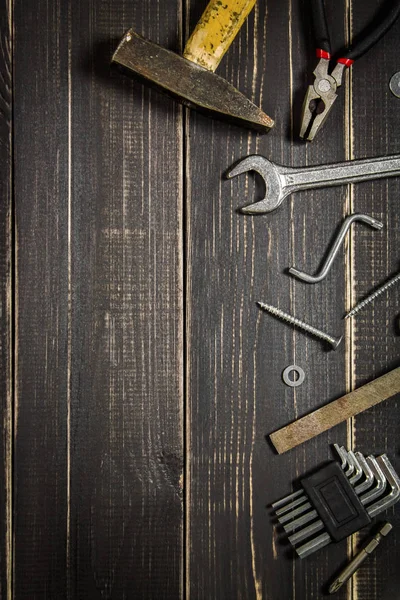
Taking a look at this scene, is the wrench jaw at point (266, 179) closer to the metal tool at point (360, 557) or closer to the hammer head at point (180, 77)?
the hammer head at point (180, 77)

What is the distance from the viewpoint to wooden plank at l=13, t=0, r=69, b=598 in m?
1.20

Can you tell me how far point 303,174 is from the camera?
119cm

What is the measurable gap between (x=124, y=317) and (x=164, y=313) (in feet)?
0.24

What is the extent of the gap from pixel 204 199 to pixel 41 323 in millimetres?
369

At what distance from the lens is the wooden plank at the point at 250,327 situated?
3.99ft

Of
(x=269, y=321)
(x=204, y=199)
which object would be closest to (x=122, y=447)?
(x=269, y=321)

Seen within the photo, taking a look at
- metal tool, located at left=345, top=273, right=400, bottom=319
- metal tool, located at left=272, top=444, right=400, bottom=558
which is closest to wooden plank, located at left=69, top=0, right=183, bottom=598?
metal tool, located at left=272, top=444, right=400, bottom=558

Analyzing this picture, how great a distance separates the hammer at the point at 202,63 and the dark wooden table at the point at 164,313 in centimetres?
7

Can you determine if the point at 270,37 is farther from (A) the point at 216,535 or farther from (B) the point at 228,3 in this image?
(A) the point at 216,535

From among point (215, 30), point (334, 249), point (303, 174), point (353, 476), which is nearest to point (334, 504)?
point (353, 476)

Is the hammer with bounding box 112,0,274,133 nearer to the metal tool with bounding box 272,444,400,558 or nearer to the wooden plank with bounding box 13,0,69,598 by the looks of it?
the wooden plank with bounding box 13,0,69,598

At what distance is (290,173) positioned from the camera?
1188 mm

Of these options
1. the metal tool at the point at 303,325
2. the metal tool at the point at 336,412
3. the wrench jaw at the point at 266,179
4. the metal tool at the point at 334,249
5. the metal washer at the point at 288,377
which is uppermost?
the wrench jaw at the point at 266,179

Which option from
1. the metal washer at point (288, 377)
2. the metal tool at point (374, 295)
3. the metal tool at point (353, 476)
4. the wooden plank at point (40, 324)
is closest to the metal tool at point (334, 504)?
the metal tool at point (353, 476)
